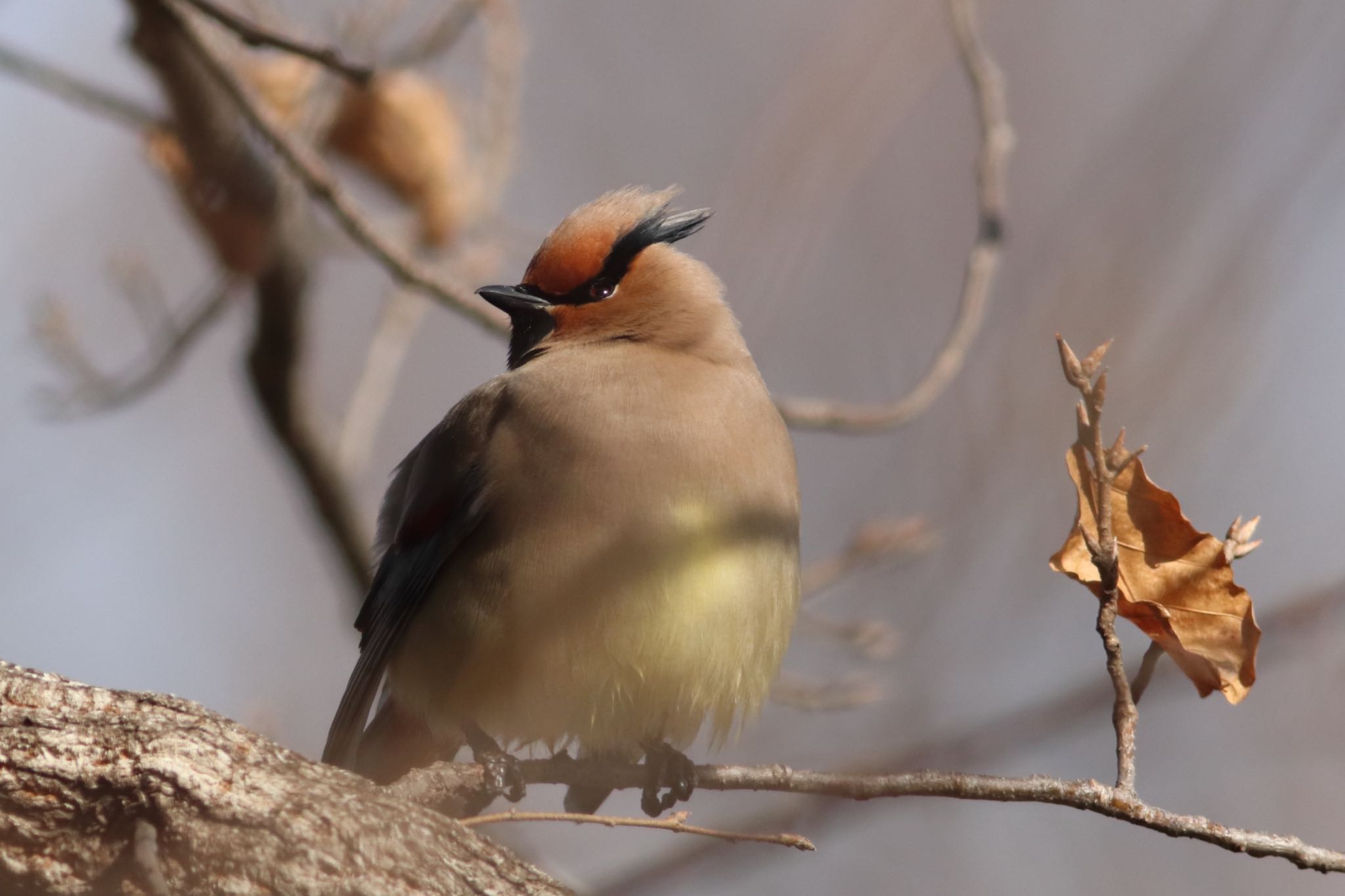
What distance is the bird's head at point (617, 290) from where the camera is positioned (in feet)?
14.6

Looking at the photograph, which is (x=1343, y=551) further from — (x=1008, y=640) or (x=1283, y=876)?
(x=1008, y=640)

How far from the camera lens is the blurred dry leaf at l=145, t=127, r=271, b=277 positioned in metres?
4.93

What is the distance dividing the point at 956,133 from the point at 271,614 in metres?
4.99

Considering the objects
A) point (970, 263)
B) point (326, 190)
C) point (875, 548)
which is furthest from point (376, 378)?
point (970, 263)

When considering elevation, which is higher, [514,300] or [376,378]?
[376,378]

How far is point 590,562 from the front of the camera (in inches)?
143

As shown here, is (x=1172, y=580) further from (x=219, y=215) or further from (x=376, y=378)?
(x=376, y=378)

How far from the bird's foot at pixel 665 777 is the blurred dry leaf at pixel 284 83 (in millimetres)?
2672

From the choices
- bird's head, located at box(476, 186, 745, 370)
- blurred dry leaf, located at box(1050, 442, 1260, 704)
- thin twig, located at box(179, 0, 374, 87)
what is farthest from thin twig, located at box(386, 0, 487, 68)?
blurred dry leaf, located at box(1050, 442, 1260, 704)

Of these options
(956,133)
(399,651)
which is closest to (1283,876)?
(956,133)

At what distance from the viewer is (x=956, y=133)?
8.26m

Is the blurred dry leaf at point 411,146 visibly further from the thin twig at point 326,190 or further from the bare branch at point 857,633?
the bare branch at point 857,633

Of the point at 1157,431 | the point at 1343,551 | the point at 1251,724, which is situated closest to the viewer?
the point at 1157,431

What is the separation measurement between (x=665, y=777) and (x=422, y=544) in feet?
3.02
